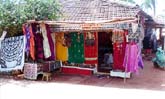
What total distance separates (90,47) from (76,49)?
557mm

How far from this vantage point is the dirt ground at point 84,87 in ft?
26.5

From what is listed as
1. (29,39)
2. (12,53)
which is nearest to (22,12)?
(29,39)

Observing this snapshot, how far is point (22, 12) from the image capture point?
10438 millimetres

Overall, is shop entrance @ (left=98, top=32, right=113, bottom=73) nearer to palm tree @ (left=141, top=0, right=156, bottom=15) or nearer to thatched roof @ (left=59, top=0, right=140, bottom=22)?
thatched roof @ (left=59, top=0, right=140, bottom=22)

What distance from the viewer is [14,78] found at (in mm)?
10406

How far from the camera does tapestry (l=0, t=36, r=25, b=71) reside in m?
10.6

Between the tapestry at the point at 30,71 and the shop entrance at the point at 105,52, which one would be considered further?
the shop entrance at the point at 105,52

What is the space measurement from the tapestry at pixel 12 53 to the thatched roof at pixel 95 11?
1.81 m

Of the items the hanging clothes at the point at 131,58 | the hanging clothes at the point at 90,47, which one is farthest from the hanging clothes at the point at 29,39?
the hanging clothes at the point at 131,58

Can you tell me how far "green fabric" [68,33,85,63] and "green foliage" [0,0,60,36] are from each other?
46.8 inches

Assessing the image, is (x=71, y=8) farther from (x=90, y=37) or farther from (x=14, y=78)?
(x=14, y=78)

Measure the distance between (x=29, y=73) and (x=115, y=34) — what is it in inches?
129

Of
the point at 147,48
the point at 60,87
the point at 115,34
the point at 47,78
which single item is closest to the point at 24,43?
the point at 47,78

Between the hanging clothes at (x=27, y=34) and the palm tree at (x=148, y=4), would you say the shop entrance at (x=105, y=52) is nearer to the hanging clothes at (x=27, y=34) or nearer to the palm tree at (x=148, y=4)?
the hanging clothes at (x=27, y=34)
